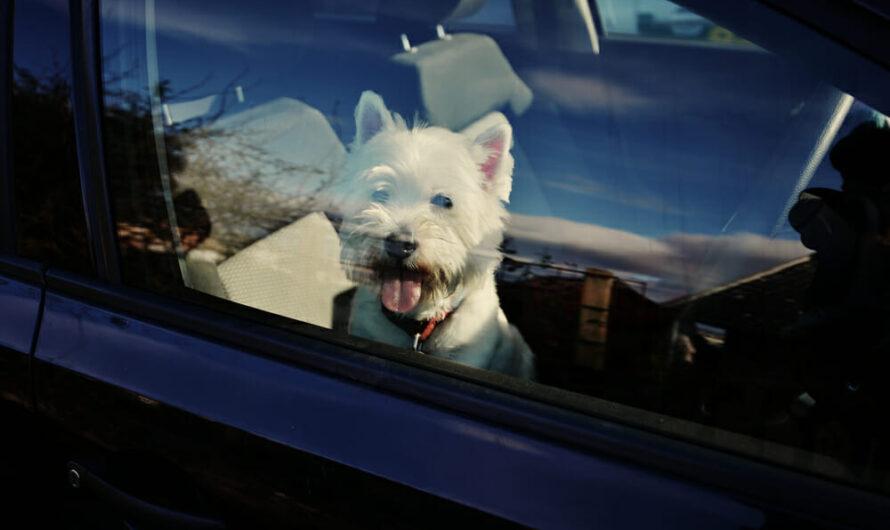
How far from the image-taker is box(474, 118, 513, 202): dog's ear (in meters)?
1.63

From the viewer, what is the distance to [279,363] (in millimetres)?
1331

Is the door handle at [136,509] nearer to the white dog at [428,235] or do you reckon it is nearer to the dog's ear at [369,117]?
the white dog at [428,235]

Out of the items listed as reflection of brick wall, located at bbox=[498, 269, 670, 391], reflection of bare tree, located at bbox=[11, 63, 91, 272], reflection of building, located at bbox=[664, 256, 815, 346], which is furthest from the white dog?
reflection of bare tree, located at bbox=[11, 63, 91, 272]

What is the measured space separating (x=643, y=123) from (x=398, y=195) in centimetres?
111

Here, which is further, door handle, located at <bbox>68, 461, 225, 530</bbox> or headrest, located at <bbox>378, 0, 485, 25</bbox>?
headrest, located at <bbox>378, 0, 485, 25</bbox>

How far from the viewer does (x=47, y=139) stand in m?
1.57

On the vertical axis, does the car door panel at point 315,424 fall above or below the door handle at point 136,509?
above

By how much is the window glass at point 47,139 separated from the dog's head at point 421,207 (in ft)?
2.14

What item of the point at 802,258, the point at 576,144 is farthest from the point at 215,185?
the point at 802,258

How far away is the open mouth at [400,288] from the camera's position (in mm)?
1853

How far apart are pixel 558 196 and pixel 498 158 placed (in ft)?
1.69

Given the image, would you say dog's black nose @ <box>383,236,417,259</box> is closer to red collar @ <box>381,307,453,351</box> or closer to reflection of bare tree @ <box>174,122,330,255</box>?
red collar @ <box>381,307,453,351</box>

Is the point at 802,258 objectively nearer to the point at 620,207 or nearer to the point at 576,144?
the point at 620,207

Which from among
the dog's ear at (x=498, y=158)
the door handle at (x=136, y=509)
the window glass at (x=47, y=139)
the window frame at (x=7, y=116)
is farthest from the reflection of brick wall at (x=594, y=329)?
the window frame at (x=7, y=116)
